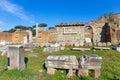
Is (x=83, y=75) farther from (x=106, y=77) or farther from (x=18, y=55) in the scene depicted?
(x=18, y=55)

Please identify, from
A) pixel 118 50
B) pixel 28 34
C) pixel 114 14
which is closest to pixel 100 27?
pixel 114 14

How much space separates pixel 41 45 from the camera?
14.9 m

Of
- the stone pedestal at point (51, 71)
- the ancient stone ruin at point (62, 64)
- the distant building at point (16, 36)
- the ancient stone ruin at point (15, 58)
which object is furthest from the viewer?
the distant building at point (16, 36)

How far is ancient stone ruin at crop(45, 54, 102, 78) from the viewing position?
6.77 metres

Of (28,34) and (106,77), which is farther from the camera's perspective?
(28,34)

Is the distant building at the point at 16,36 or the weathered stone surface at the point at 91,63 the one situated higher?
the distant building at the point at 16,36

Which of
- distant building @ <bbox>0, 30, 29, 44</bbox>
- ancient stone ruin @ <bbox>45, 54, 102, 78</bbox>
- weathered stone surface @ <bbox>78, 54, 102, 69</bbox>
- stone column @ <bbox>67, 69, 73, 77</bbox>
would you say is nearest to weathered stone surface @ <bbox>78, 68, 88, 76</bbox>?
ancient stone ruin @ <bbox>45, 54, 102, 78</bbox>

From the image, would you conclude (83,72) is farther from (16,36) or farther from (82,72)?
(16,36)

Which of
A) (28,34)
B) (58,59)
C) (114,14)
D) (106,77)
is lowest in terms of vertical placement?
(106,77)

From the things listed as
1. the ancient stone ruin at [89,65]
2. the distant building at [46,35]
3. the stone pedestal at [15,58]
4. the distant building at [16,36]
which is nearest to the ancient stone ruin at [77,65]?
the ancient stone ruin at [89,65]

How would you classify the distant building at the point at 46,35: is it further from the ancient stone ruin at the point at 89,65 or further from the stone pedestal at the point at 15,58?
the ancient stone ruin at the point at 89,65

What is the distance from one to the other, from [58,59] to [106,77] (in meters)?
2.23

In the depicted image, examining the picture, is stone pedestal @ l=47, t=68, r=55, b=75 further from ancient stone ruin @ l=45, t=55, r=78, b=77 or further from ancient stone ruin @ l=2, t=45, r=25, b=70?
ancient stone ruin @ l=2, t=45, r=25, b=70

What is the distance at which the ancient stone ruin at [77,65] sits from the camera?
677cm
